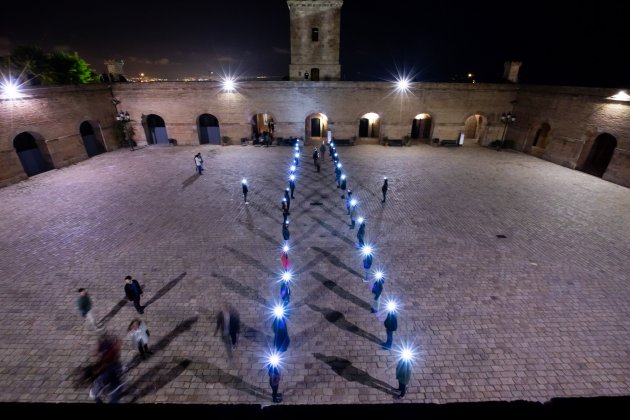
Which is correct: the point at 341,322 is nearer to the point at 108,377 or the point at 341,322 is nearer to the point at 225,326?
the point at 225,326

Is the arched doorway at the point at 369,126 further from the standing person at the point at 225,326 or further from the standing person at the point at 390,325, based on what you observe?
the standing person at the point at 225,326

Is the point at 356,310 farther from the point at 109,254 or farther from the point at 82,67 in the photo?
the point at 82,67

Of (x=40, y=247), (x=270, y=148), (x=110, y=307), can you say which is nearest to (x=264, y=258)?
(x=110, y=307)

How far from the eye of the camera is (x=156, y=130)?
2672 centimetres

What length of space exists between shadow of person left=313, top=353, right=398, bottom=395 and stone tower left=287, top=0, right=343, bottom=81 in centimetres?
2822

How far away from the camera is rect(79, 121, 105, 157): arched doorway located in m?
22.8

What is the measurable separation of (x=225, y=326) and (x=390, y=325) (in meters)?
4.12

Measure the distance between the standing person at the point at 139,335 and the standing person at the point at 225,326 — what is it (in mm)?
1556

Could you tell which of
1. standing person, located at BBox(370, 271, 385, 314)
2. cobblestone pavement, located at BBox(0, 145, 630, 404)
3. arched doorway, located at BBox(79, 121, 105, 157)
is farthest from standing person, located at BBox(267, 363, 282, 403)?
arched doorway, located at BBox(79, 121, 105, 157)

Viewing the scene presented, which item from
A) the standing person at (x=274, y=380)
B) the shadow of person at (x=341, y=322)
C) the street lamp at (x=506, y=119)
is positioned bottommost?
the shadow of person at (x=341, y=322)

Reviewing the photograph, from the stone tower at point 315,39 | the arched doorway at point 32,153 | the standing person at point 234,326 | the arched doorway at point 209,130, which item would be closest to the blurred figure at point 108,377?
the standing person at point 234,326

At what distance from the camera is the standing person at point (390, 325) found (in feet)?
22.4

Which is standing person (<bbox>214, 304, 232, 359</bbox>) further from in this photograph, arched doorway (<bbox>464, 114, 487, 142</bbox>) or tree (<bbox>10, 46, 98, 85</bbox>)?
tree (<bbox>10, 46, 98, 85</bbox>)

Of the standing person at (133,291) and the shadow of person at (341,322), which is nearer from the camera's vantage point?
the shadow of person at (341,322)
